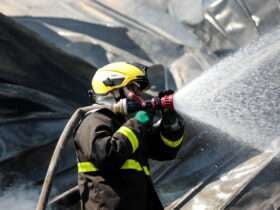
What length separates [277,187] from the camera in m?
4.45

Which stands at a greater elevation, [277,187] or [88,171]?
[88,171]

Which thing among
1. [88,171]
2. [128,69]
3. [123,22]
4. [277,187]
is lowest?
[123,22]

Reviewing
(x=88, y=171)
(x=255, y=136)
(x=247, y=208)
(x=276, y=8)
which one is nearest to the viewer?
(x=88, y=171)

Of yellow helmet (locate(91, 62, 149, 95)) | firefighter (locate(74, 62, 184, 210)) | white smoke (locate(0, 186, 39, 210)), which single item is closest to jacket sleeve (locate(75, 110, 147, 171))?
firefighter (locate(74, 62, 184, 210))

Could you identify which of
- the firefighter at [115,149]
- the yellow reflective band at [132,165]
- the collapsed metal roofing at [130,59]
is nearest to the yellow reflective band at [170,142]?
the firefighter at [115,149]

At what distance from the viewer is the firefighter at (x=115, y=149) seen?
3064mm

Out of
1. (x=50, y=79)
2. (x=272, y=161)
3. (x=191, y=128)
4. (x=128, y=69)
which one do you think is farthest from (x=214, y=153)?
(x=128, y=69)

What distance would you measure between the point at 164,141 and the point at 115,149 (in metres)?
0.52

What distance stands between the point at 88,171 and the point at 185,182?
1814 millimetres

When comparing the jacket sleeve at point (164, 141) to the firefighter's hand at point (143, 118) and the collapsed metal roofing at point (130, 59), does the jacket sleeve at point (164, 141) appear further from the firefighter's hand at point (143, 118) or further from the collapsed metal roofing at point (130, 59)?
the collapsed metal roofing at point (130, 59)

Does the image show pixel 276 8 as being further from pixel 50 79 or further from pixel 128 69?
pixel 128 69

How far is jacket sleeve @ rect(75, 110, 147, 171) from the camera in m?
3.03

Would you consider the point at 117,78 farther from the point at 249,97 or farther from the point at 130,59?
the point at 130,59

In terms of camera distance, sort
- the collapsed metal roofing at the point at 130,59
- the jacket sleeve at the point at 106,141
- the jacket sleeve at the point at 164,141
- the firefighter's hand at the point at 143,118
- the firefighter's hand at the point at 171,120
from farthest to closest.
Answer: the collapsed metal roofing at the point at 130,59, the jacket sleeve at the point at 164,141, the firefighter's hand at the point at 171,120, the firefighter's hand at the point at 143,118, the jacket sleeve at the point at 106,141
